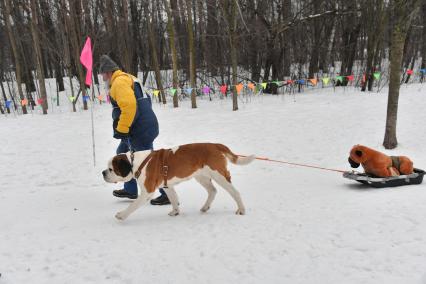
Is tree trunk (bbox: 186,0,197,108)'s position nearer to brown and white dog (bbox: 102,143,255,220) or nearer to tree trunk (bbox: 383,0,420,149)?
tree trunk (bbox: 383,0,420,149)

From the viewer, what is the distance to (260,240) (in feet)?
12.2

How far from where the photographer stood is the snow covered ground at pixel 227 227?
10.1ft

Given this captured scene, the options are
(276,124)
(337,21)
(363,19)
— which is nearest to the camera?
(276,124)

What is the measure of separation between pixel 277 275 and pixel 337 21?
23.2 metres

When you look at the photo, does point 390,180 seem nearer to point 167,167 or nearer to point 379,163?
point 379,163

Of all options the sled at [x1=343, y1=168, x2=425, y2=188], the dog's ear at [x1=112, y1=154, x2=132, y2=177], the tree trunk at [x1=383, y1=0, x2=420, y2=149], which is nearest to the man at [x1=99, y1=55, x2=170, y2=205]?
the dog's ear at [x1=112, y1=154, x2=132, y2=177]

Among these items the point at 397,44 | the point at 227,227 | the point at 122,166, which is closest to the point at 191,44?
the point at 397,44

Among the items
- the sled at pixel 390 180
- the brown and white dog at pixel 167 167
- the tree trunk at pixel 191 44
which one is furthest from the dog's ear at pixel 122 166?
the tree trunk at pixel 191 44

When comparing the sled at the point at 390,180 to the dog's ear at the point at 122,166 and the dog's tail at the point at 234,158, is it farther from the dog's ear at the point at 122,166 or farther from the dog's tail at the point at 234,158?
the dog's ear at the point at 122,166

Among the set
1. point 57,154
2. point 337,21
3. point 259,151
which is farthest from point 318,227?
point 337,21

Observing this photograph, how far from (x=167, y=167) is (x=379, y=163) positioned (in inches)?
127

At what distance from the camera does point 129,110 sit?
4703mm

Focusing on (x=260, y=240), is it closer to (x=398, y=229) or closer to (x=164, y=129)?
(x=398, y=229)

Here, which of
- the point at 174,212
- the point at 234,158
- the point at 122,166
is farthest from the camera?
the point at 174,212
